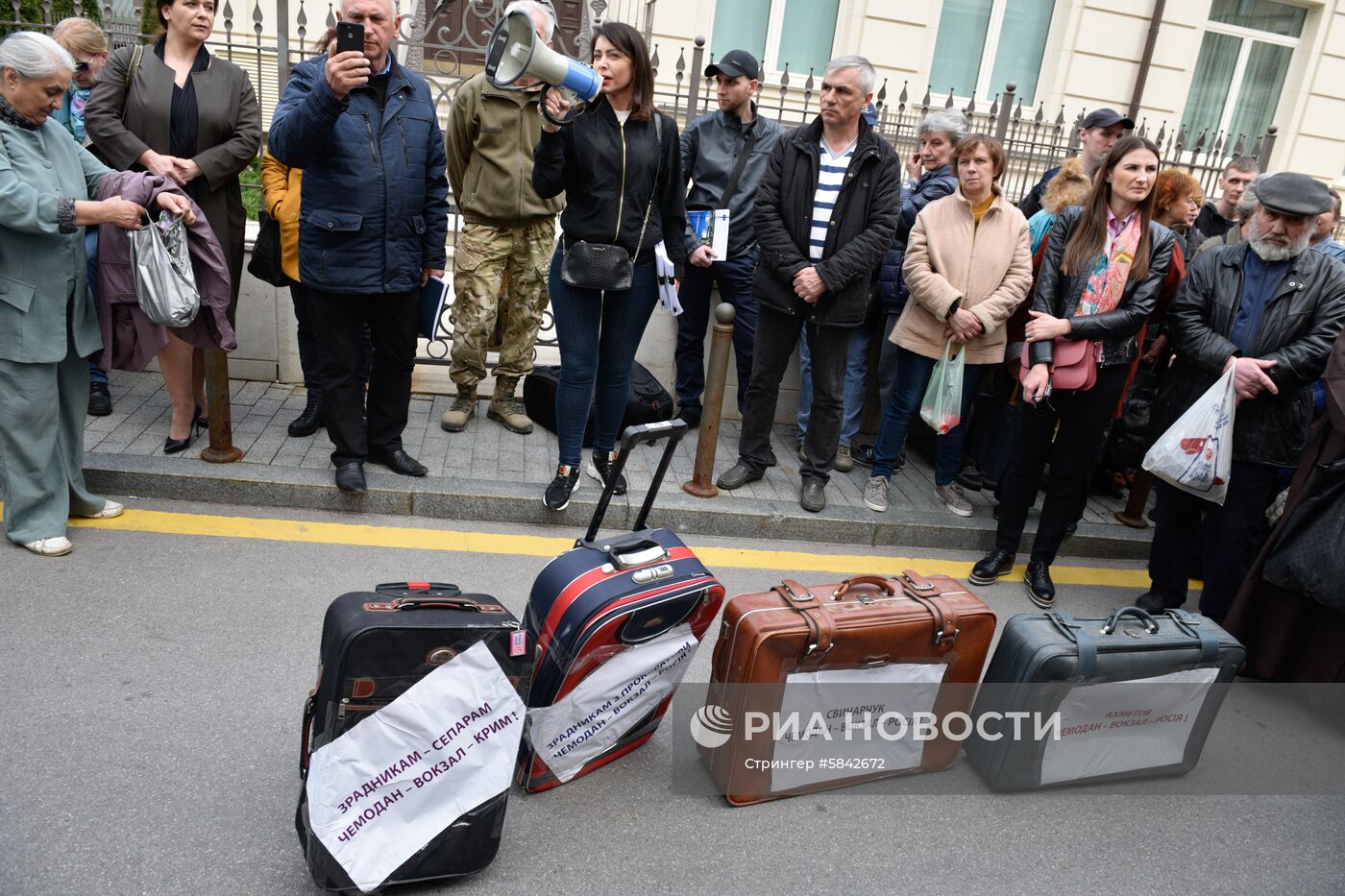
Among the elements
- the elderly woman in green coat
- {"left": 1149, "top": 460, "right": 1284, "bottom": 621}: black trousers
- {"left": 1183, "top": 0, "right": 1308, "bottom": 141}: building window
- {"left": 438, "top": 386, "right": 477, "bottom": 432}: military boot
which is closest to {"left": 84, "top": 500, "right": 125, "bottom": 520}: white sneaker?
the elderly woman in green coat

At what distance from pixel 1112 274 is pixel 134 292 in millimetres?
4254

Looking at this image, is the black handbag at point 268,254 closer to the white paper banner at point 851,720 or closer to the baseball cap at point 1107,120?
the white paper banner at point 851,720

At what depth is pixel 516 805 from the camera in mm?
2904

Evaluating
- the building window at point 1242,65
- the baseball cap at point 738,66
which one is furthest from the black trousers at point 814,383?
the building window at point 1242,65

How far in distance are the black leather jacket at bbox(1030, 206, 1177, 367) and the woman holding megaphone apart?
177 centimetres

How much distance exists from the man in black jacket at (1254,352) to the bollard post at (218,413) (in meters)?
4.45

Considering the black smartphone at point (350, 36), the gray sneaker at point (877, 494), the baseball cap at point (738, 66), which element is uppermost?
the baseball cap at point (738, 66)

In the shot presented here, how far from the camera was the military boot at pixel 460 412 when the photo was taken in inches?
219

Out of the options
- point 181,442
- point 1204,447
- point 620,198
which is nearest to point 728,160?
point 620,198

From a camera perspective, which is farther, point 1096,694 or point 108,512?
point 108,512

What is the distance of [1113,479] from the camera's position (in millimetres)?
6074

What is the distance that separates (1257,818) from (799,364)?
3.67 metres

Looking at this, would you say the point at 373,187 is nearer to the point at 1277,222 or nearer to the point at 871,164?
the point at 871,164

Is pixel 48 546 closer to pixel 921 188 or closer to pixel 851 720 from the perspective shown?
pixel 851 720
